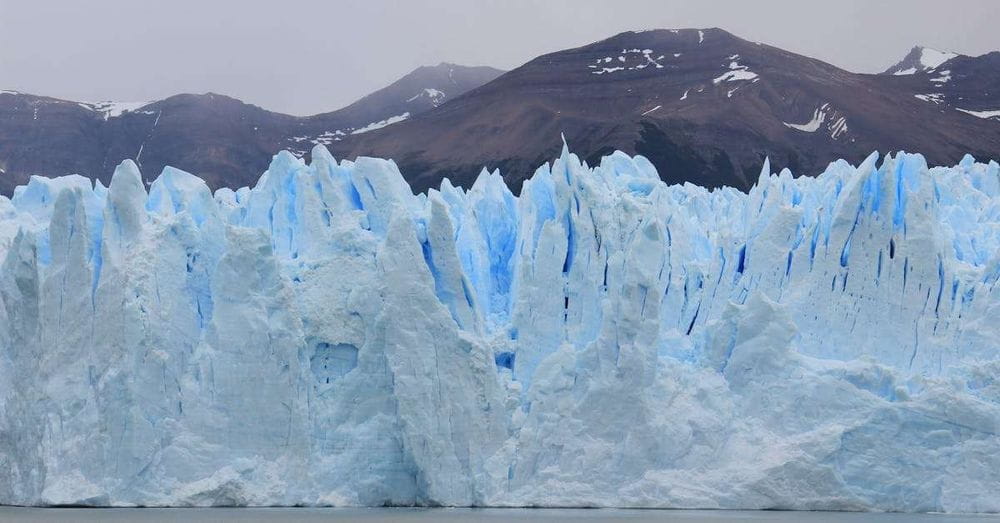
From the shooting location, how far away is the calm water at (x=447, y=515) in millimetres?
17656

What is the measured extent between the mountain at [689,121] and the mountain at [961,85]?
45 cm

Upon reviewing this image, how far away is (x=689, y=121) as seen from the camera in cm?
3597

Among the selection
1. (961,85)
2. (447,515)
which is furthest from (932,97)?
(447,515)

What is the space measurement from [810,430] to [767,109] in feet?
61.0

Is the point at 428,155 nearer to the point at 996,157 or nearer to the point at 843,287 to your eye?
the point at 996,157

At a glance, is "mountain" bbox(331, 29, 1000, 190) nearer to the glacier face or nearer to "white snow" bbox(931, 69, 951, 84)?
A: "white snow" bbox(931, 69, 951, 84)

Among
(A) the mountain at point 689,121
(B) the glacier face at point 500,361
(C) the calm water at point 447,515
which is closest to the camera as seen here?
(C) the calm water at point 447,515

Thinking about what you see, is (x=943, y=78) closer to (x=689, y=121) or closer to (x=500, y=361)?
(x=689, y=121)

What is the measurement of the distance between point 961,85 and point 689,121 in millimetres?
8775

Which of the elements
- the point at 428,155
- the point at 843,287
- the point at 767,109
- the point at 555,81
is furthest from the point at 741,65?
the point at 843,287

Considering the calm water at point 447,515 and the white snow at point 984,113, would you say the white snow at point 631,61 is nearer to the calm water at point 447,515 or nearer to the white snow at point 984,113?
the white snow at point 984,113

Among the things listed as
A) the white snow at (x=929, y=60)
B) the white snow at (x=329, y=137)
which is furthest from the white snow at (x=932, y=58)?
the white snow at (x=329, y=137)

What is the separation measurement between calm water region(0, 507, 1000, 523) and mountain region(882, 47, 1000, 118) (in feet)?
72.4

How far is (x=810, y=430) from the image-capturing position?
1936 cm
